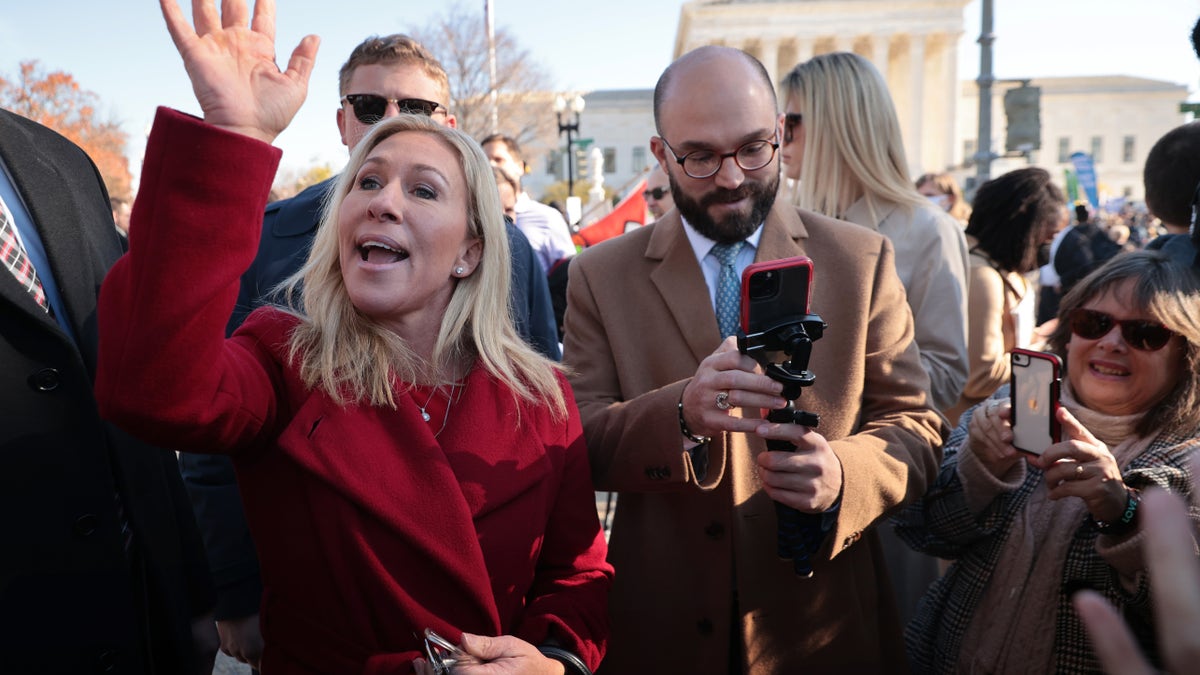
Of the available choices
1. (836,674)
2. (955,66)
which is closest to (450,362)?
(836,674)

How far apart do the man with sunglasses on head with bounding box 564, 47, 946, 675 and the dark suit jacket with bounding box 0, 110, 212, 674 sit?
1.11m

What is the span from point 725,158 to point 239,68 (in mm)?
1328

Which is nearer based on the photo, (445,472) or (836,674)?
(445,472)

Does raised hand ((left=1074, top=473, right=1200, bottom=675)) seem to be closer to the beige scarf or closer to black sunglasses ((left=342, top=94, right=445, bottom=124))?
the beige scarf

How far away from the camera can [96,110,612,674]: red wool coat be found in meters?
1.42

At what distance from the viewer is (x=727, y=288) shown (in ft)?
8.36

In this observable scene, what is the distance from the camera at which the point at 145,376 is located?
144 cm

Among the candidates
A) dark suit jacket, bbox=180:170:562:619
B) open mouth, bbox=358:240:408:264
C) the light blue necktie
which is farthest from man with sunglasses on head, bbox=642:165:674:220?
open mouth, bbox=358:240:408:264

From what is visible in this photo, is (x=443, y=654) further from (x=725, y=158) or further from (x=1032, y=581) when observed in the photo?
(x=1032, y=581)

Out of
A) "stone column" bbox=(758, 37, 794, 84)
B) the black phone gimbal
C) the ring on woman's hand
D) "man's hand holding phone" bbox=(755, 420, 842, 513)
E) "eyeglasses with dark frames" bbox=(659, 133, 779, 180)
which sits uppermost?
"stone column" bbox=(758, 37, 794, 84)

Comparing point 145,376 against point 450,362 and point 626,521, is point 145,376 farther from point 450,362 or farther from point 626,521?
point 626,521

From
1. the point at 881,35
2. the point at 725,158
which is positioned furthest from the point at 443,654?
the point at 881,35

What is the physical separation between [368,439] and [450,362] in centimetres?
37

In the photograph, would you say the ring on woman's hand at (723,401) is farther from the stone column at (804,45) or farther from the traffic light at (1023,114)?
the stone column at (804,45)
